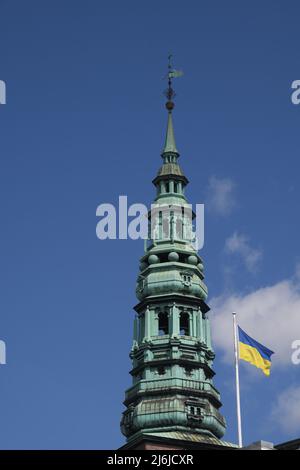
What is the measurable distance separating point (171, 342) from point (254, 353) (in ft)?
80.1

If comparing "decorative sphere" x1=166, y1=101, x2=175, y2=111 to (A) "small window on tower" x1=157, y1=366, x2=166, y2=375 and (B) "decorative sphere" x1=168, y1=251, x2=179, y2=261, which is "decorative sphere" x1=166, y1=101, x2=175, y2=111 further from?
(A) "small window on tower" x1=157, y1=366, x2=166, y2=375

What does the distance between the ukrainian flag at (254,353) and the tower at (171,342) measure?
15.7 m

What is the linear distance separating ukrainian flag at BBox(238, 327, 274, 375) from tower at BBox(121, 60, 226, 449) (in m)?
15.7

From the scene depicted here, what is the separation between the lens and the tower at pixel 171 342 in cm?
11394

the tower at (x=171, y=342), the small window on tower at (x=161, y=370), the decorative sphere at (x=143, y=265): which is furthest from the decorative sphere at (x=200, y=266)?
the small window on tower at (x=161, y=370)

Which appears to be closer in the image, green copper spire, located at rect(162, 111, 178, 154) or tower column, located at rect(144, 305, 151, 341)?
tower column, located at rect(144, 305, 151, 341)

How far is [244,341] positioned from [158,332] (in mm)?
27821

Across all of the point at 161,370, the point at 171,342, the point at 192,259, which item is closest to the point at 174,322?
the point at 171,342

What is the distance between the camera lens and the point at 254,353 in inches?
3772

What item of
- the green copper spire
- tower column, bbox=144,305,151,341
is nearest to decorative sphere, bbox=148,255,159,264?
tower column, bbox=144,305,151,341

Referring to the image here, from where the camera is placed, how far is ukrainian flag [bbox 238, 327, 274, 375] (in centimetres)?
9538

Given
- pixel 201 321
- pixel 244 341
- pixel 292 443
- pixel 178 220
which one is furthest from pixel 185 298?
pixel 292 443

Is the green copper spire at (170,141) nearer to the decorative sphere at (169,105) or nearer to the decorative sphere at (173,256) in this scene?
the decorative sphere at (169,105)
